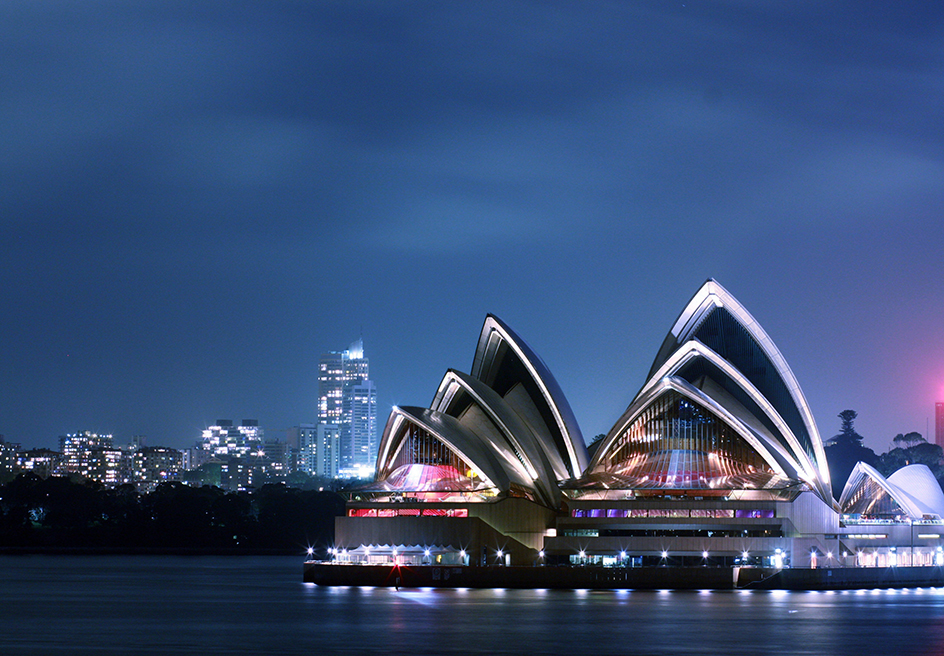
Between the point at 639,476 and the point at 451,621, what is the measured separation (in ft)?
130

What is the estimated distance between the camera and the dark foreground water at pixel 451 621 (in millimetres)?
48812

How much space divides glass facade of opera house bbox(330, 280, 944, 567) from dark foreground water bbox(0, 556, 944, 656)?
8.16m

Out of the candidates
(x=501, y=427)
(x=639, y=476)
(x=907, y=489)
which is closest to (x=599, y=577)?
(x=639, y=476)

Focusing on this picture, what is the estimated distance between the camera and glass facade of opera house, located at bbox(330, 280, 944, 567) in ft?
306

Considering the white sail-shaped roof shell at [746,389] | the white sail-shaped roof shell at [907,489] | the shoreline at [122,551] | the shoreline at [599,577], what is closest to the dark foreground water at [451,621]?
the shoreline at [599,577]

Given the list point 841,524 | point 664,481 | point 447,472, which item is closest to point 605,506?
point 664,481

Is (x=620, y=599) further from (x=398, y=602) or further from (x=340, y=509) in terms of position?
(x=340, y=509)

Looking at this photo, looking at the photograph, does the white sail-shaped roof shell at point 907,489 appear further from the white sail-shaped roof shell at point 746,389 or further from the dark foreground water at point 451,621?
the dark foreground water at point 451,621

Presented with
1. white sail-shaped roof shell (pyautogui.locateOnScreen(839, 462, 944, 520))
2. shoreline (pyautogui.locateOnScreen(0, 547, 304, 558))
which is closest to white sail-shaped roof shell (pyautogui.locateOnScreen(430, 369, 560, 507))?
white sail-shaped roof shell (pyautogui.locateOnScreen(839, 462, 944, 520))

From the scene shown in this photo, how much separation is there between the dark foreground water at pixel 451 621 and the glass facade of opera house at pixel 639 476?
8.16 metres

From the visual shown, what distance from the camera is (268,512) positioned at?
180375mm

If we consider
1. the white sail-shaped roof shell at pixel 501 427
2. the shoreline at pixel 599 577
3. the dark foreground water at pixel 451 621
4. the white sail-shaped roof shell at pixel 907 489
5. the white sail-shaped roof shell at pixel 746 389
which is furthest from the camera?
the white sail-shaped roof shell at pixel 907 489

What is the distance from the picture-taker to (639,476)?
96938mm

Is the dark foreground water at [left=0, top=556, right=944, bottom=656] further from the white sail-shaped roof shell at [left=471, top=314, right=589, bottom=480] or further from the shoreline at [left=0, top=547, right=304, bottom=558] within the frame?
the shoreline at [left=0, top=547, right=304, bottom=558]
